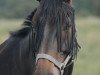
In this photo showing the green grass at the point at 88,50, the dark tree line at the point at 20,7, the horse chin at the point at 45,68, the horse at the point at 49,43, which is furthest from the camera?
the dark tree line at the point at 20,7

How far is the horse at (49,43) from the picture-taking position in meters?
6.06

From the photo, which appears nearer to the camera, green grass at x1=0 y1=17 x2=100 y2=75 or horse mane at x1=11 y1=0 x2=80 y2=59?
horse mane at x1=11 y1=0 x2=80 y2=59

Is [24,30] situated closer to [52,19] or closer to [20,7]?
[52,19]

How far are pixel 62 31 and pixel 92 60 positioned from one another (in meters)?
11.9

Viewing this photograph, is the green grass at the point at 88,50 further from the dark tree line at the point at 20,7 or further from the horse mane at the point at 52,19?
the dark tree line at the point at 20,7

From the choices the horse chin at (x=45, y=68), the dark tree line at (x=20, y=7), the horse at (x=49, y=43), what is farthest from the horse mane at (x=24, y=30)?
the dark tree line at (x=20, y=7)

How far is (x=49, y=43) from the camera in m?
6.12

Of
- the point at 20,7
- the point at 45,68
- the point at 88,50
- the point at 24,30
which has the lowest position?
the point at 20,7

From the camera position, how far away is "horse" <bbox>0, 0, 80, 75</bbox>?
6.06 metres

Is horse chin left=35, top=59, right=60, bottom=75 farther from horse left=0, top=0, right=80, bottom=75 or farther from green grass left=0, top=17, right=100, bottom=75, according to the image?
green grass left=0, top=17, right=100, bottom=75

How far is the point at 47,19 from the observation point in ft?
20.2

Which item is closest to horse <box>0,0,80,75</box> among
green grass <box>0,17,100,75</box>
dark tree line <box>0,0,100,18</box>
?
green grass <box>0,17,100,75</box>

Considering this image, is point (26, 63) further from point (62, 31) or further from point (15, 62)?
point (62, 31)

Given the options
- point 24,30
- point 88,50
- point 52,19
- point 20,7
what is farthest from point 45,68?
point 20,7
